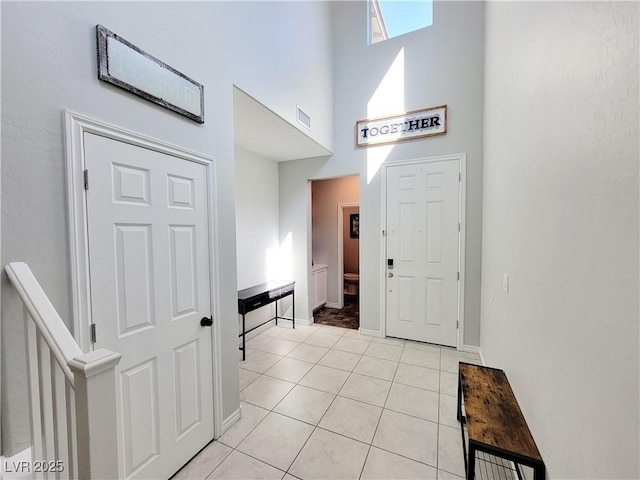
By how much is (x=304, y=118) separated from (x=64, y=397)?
2.89 meters

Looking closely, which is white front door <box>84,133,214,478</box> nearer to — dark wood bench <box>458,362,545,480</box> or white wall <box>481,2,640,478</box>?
dark wood bench <box>458,362,545,480</box>

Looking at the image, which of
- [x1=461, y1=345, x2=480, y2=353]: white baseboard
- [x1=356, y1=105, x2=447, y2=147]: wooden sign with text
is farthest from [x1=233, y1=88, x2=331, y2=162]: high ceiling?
[x1=461, y1=345, x2=480, y2=353]: white baseboard

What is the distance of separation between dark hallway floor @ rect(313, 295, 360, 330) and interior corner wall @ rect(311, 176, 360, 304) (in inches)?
11.0

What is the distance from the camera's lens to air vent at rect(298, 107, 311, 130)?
286 centimetres

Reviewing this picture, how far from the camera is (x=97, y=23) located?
120 cm

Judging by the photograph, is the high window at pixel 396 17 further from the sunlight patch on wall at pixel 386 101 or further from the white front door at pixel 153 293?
the white front door at pixel 153 293

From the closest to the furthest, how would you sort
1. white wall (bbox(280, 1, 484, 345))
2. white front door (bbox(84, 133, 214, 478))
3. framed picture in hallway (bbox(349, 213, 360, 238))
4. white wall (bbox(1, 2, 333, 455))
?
white wall (bbox(1, 2, 333, 455)), white front door (bbox(84, 133, 214, 478)), white wall (bbox(280, 1, 484, 345)), framed picture in hallway (bbox(349, 213, 360, 238))

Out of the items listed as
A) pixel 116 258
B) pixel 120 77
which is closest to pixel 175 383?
pixel 116 258

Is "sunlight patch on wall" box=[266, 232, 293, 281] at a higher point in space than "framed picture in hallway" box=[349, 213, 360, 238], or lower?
lower

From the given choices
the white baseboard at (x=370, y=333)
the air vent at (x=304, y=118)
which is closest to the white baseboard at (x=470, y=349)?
the white baseboard at (x=370, y=333)

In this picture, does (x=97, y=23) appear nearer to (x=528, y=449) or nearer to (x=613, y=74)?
(x=613, y=74)

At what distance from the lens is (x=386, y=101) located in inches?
136

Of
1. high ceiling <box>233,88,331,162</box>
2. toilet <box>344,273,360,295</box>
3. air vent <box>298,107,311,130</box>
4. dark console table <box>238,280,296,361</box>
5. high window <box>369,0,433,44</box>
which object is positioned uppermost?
high window <box>369,0,433,44</box>

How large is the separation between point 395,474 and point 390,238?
8.01 ft
